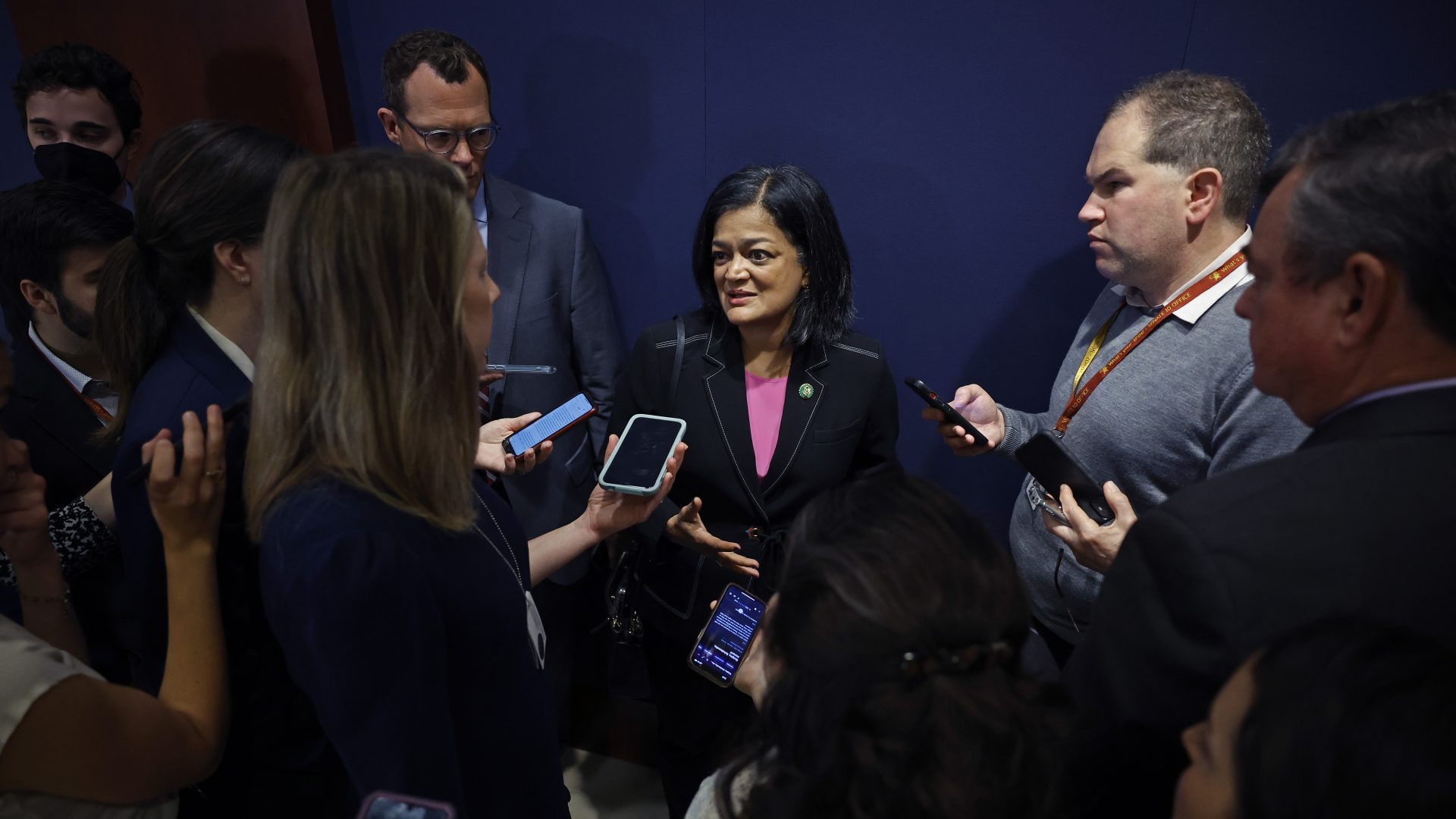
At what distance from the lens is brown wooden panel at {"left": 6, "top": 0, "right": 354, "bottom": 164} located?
8.71 ft

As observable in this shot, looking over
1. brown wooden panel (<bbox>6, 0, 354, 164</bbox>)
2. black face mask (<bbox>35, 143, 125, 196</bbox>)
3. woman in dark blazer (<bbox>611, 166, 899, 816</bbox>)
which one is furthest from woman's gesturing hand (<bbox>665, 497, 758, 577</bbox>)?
black face mask (<bbox>35, 143, 125, 196</bbox>)

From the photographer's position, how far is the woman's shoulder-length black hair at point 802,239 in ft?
6.73

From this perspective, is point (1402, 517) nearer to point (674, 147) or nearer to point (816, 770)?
point (816, 770)

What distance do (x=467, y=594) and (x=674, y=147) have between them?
1824 millimetres

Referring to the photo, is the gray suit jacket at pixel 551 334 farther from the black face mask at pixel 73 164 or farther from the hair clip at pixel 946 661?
the hair clip at pixel 946 661

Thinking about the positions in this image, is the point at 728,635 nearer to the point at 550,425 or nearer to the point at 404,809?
the point at 550,425

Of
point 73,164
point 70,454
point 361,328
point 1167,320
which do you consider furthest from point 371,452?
point 73,164

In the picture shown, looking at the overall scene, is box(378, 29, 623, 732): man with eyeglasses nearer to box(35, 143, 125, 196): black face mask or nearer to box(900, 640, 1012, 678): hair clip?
box(35, 143, 125, 196): black face mask

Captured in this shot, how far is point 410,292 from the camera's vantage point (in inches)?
41.5

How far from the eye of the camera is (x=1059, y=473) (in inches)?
68.1

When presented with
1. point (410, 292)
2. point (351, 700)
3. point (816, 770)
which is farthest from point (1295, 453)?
point (351, 700)

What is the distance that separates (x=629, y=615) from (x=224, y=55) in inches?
96.6

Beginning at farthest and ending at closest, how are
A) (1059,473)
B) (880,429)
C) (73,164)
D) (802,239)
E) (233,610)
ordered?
1. (73,164)
2. (880,429)
3. (802,239)
4. (1059,473)
5. (233,610)

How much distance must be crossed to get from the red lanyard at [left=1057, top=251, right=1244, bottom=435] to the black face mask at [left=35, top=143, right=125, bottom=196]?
3001 mm
